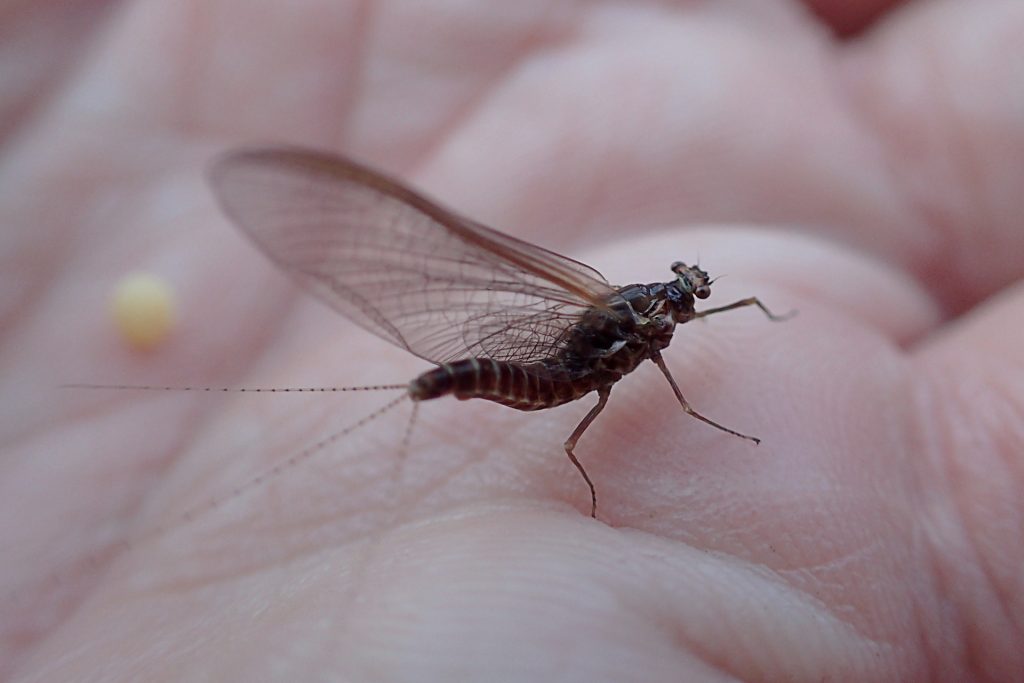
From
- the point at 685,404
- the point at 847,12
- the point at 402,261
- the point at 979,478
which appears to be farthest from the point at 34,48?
the point at 847,12

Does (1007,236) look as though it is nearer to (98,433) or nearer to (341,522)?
(341,522)

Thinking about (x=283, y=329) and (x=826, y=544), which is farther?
(x=283, y=329)

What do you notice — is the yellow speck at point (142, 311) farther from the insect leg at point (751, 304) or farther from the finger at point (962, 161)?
the finger at point (962, 161)

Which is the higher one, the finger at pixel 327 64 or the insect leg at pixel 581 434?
the finger at pixel 327 64

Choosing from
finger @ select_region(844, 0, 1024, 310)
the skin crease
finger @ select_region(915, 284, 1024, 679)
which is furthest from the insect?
finger @ select_region(844, 0, 1024, 310)

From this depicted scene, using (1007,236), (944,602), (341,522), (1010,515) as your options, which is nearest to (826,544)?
(944,602)

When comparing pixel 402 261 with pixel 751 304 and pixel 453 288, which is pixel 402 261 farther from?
pixel 751 304

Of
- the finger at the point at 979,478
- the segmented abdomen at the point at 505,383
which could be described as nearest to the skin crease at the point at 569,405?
the finger at the point at 979,478
